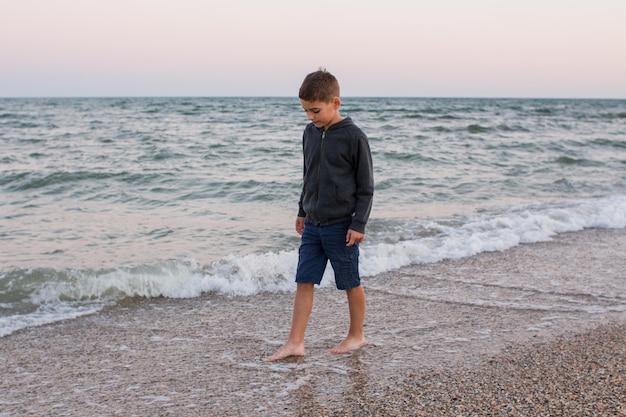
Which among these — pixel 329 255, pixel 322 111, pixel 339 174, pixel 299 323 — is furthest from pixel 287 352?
pixel 322 111

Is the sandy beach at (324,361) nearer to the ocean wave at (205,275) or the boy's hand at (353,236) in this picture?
the ocean wave at (205,275)

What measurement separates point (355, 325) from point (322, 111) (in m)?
1.26

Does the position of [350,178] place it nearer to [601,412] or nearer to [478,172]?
[601,412]

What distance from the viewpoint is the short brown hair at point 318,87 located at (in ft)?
9.89

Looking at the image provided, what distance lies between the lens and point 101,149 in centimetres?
1614

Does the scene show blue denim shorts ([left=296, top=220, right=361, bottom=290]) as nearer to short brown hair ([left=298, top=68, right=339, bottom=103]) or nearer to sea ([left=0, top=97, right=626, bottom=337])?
short brown hair ([left=298, top=68, right=339, bottom=103])

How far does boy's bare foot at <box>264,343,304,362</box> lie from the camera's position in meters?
3.34

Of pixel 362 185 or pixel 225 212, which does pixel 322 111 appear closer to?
pixel 362 185

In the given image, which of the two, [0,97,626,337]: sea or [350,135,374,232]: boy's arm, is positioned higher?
[350,135,374,232]: boy's arm

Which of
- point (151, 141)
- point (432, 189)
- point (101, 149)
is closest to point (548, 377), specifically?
point (432, 189)

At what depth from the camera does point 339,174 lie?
3.15 m

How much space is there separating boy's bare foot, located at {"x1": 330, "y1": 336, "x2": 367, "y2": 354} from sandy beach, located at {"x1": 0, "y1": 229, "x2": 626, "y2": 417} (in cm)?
5

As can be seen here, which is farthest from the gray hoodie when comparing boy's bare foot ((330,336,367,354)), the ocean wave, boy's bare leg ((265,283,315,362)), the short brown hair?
the ocean wave

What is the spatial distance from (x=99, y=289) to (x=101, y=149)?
12152 millimetres
